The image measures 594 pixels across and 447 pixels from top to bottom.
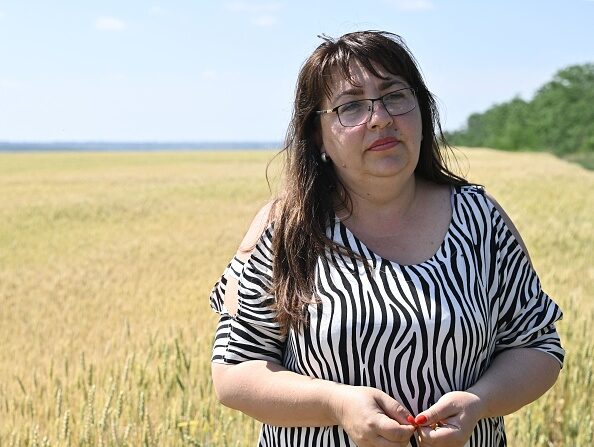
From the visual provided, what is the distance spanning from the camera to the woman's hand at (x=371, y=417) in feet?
5.18

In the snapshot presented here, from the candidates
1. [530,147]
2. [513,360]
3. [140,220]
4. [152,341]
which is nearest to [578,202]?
[140,220]

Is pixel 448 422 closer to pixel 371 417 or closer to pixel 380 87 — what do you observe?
pixel 371 417

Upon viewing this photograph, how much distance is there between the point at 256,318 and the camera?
1.78 m

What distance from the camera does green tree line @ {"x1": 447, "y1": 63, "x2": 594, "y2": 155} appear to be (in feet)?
203

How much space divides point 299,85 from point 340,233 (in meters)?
0.34

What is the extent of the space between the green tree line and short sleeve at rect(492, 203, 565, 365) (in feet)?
199

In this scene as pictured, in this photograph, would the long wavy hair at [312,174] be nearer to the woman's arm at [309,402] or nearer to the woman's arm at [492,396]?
the woman's arm at [309,402]

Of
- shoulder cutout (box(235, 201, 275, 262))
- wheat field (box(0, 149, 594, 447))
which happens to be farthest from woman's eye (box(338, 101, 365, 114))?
wheat field (box(0, 149, 594, 447))

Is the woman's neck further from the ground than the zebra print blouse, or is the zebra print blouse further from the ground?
the woman's neck

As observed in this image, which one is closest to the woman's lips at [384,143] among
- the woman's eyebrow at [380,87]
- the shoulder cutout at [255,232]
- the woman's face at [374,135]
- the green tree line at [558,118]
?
the woman's face at [374,135]

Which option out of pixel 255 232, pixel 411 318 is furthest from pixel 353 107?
pixel 411 318

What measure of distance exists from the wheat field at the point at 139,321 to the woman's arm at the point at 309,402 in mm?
486

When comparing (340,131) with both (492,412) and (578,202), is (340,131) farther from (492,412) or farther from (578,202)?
(578,202)

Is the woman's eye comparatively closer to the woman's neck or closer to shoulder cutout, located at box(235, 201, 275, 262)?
the woman's neck
